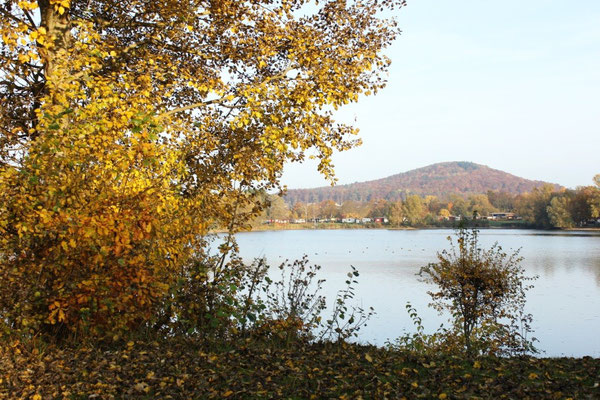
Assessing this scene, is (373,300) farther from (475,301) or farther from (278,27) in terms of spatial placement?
(278,27)

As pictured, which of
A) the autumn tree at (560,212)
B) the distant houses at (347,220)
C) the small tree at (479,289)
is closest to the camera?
the small tree at (479,289)

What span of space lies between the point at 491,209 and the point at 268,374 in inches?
4840

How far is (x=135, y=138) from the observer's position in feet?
21.5

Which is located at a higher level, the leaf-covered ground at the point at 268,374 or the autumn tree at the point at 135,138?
the autumn tree at the point at 135,138

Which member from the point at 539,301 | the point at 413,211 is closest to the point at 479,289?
the point at 539,301

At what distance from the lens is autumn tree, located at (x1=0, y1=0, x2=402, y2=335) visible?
5.77 meters

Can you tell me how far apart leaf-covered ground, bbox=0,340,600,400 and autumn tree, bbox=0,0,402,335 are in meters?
0.46

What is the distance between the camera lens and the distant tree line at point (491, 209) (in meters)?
85.5

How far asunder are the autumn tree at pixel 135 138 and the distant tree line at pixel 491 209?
151 ft

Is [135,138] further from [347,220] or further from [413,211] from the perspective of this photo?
[347,220]

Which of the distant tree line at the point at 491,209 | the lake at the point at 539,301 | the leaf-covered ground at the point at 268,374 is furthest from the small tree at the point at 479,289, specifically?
the distant tree line at the point at 491,209

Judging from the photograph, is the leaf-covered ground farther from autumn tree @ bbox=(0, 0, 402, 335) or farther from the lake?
the lake

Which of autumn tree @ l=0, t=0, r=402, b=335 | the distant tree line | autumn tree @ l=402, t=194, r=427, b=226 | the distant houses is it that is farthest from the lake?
the distant houses

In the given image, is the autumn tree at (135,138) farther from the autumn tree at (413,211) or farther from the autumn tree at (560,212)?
the autumn tree at (413,211)
